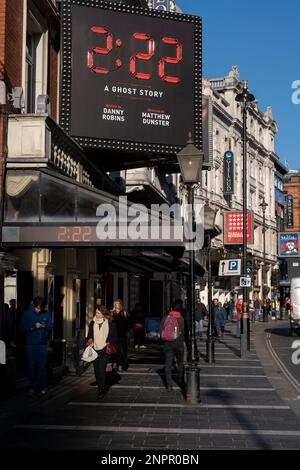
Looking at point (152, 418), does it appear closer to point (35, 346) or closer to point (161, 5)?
point (35, 346)

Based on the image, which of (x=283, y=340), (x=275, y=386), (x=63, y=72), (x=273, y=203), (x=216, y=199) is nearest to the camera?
(x=275, y=386)

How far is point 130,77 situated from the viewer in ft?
58.1

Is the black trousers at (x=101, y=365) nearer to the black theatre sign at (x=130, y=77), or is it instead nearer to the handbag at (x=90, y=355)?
the handbag at (x=90, y=355)

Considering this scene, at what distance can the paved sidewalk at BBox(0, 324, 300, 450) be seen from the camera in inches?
334

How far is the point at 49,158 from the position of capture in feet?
42.6

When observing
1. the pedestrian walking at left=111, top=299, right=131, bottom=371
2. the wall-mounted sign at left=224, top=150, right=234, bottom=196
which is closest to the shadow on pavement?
the pedestrian walking at left=111, top=299, right=131, bottom=371

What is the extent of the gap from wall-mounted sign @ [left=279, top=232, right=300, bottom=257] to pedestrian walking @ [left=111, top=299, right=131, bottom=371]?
50.8 metres

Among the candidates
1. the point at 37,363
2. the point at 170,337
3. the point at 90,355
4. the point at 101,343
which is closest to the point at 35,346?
the point at 37,363

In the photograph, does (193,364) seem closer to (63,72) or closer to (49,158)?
(49,158)

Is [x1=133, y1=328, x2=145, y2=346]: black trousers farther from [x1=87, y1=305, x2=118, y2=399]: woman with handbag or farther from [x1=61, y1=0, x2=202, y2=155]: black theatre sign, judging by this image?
[x1=87, y1=305, x2=118, y2=399]: woman with handbag

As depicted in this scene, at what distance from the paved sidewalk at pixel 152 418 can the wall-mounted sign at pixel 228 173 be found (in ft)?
140

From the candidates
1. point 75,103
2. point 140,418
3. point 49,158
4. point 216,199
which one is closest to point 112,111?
point 75,103

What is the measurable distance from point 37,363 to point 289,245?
56.2m

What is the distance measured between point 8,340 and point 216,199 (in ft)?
146
